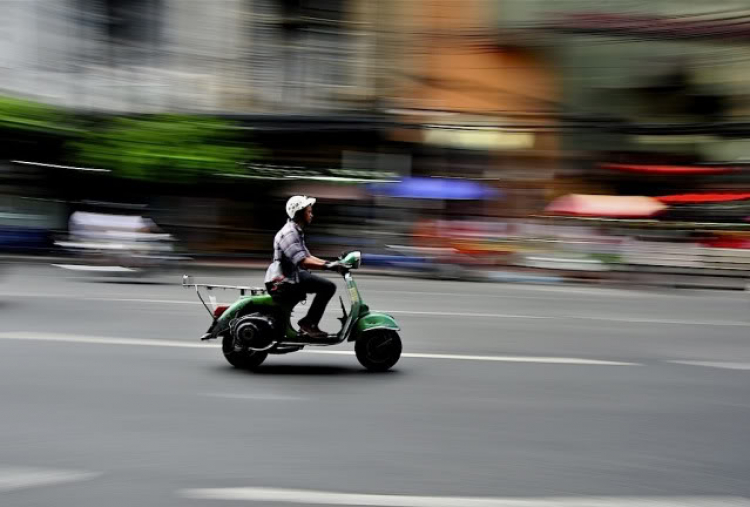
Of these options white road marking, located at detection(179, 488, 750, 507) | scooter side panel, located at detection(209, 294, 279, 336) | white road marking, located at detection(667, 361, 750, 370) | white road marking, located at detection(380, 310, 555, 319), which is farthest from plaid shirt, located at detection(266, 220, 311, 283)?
white road marking, located at detection(380, 310, 555, 319)

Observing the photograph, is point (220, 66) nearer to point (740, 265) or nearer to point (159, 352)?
point (740, 265)

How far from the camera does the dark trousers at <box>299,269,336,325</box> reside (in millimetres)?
7992

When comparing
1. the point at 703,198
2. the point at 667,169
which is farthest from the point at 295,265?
the point at 667,169

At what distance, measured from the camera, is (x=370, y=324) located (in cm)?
813

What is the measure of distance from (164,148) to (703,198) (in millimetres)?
13043

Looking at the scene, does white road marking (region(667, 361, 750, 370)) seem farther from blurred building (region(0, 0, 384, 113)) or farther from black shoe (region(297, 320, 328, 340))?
blurred building (region(0, 0, 384, 113))

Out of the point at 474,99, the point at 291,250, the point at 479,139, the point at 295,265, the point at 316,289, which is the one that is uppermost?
the point at 474,99

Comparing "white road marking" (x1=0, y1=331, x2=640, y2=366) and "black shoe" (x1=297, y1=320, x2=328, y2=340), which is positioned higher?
"black shoe" (x1=297, y1=320, x2=328, y2=340)

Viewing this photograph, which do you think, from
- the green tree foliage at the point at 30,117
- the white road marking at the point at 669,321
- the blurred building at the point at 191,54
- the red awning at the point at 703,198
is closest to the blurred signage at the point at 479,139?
the blurred building at the point at 191,54

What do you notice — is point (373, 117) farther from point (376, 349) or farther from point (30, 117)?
point (376, 349)

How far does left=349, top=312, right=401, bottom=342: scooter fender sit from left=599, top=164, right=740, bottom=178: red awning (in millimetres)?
18461

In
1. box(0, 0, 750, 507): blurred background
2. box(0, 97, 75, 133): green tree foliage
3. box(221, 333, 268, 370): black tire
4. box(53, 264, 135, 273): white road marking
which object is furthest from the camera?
box(0, 97, 75, 133): green tree foliage

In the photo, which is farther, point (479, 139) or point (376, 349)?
point (479, 139)

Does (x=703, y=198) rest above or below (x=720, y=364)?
above
